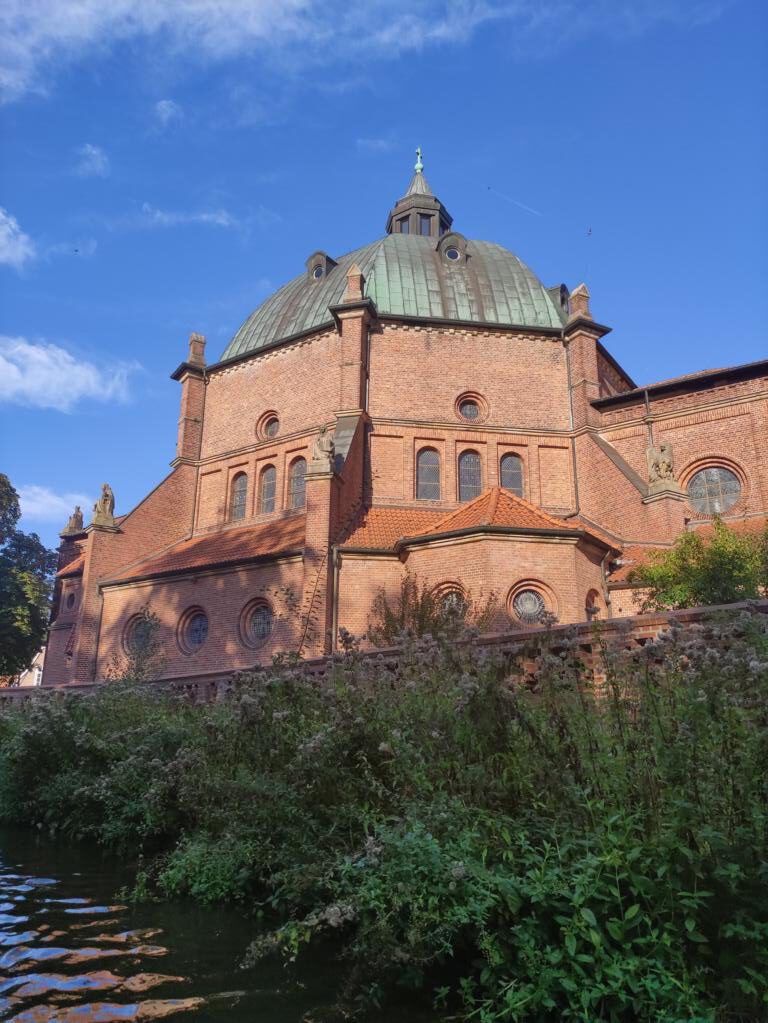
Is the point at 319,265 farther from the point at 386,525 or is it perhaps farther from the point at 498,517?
the point at 498,517

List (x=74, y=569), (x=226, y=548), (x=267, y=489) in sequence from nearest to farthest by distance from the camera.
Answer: (x=226, y=548) < (x=267, y=489) < (x=74, y=569)

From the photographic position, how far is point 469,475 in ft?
77.2

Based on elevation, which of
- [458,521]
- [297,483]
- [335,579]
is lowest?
[335,579]

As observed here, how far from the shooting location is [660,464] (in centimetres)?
2031

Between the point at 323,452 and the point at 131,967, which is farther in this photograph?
the point at 323,452

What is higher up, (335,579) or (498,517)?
(498,517)

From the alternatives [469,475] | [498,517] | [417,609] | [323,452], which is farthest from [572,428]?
[417,609]

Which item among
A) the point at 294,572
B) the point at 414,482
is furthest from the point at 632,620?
the point at 414,482

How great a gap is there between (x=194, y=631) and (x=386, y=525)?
6248 millimetres

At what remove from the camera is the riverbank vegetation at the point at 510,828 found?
3.74 metres

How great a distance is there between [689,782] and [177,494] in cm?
2302

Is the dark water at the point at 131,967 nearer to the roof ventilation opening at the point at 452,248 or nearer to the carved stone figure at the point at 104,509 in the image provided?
the carved stone figure at the point at 104,509

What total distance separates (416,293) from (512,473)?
716 centimetres

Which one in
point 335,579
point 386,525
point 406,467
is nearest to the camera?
point 335,579
